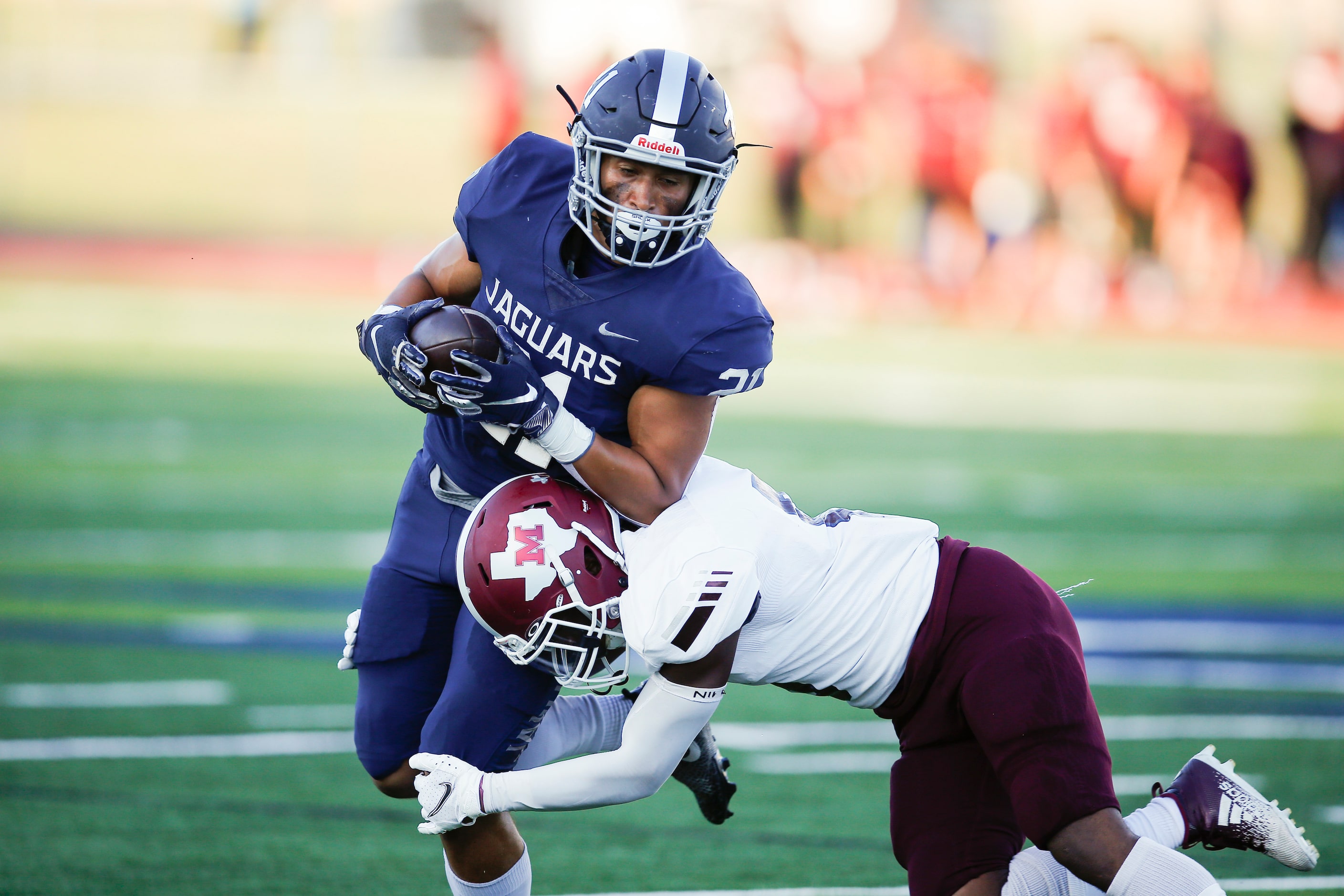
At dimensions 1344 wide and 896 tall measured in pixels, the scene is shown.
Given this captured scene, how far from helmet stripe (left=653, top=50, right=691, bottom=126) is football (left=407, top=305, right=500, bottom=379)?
494 millimetres

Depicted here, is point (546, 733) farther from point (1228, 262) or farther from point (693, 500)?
point (1228, 262)

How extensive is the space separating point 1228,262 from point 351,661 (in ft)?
44.2

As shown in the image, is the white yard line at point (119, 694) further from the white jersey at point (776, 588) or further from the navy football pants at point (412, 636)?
the white jersey at point (776, 588)

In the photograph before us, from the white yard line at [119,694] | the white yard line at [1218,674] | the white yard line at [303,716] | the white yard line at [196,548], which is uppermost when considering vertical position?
the white yard line at [1218,674]

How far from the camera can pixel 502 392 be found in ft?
8.45

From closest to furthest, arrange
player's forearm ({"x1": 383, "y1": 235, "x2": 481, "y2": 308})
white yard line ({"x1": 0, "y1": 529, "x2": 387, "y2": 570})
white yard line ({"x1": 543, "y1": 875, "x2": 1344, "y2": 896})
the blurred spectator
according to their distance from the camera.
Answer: player's forearm ({"x1": 383, "y1": 235, "x2": 481, "y2": 308}) → white yard line ({"x1": 543, "y1": 875, "x2": 1344, "y2": 896}) → white yard line ({"x1": 0, "y1": 529, "x2": 387, "y2": 570}) → the blurred spectator

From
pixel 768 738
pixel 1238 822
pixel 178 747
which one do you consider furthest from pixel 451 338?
pixel 768 738

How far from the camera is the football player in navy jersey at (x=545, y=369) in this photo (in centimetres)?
270

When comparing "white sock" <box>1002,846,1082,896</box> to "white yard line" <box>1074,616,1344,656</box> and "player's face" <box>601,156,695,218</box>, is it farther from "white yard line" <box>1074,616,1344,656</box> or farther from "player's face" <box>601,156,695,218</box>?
"white yard line" <box>1074,616,1344,656</box>

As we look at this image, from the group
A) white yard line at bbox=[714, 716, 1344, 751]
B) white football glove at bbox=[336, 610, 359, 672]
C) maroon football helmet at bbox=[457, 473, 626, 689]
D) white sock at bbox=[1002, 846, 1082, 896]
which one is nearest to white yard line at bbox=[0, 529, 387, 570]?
white yard line at bbox=[714, 716, 1344, 751]

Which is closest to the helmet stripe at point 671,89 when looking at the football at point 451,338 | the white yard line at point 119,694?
the football at point 451,338

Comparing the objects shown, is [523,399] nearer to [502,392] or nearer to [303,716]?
[502,392]

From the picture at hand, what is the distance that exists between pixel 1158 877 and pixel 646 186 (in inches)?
57.9

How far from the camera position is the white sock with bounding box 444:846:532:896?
3.02m
